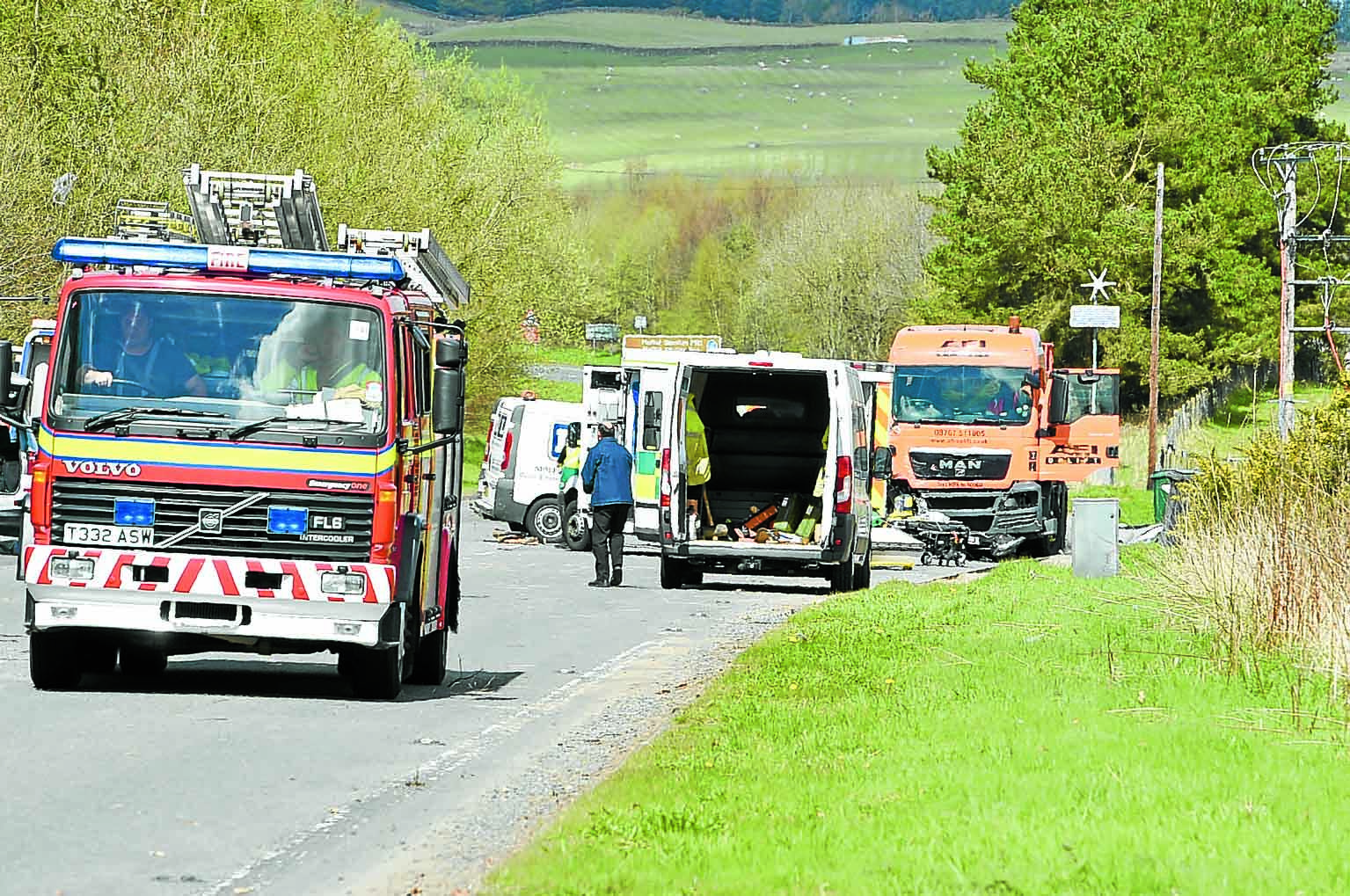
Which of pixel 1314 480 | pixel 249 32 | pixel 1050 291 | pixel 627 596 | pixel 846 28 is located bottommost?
pixel 627 596

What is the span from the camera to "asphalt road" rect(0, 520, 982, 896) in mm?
7695

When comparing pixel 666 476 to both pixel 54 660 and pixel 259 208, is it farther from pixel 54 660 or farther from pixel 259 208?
pixel 54 660

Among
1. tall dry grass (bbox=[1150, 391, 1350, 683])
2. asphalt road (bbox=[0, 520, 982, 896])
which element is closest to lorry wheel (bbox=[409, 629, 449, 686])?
asphalt road (bbox=[0, 520, 982, 896])

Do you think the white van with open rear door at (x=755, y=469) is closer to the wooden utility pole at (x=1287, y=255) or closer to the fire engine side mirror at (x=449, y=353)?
the fire engine side mirror at (x=449, y=353)

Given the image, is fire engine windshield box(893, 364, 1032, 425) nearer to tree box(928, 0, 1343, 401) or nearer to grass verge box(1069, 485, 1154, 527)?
grass verge box(1069, 485, 1154, 527)

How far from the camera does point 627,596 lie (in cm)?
2259

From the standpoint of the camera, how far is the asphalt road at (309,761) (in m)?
7.70

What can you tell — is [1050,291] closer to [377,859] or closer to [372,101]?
[372,101]

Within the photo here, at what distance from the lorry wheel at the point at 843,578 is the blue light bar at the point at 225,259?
39.2 ft

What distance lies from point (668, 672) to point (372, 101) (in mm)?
33018

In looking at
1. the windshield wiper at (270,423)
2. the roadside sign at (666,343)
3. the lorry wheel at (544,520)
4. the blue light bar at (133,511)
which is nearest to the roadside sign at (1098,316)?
the roadside sign at (666,343)

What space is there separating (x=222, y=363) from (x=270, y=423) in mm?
477

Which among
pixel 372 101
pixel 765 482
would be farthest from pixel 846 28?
pixel 765 482

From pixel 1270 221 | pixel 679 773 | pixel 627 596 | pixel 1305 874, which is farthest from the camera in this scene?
pixel 1270 221
